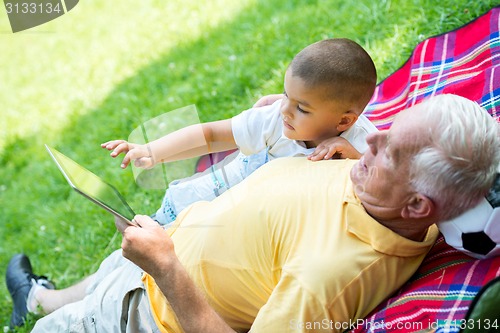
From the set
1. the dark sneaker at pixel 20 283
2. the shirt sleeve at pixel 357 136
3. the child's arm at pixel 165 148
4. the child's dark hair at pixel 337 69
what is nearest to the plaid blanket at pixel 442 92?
the shirt sleeve at pixel 357 136

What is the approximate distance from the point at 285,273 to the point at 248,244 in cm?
17

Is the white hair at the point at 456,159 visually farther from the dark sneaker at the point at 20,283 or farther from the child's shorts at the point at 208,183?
the dark sneaker at the point at 20,283

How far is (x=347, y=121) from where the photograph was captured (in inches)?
88.4

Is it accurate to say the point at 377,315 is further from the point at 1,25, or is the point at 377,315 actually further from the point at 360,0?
the point at 1,25

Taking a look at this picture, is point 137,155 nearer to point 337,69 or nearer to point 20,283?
point 337,69

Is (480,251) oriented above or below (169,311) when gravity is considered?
above

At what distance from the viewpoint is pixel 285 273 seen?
1704 mm

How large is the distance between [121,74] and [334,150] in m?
3.13

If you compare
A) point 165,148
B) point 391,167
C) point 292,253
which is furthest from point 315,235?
point 165,148

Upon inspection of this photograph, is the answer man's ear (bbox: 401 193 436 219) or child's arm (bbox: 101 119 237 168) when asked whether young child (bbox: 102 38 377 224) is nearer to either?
child's arm (bbox: 101 119 237 168)

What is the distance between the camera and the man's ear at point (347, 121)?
7.29 feet

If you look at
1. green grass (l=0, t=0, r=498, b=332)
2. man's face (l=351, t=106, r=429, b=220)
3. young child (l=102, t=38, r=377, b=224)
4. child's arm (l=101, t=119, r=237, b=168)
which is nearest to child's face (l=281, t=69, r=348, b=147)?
young child (l=102, t=38, r=377, b=224)

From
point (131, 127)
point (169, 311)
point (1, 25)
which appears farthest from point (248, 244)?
point (1, 25)

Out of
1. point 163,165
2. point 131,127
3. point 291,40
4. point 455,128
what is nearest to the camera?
point 455,128
